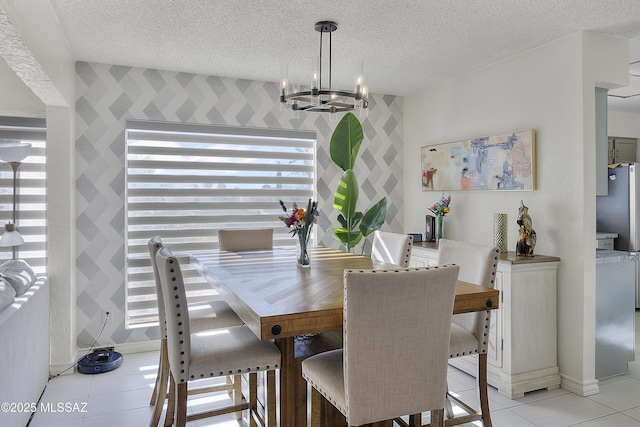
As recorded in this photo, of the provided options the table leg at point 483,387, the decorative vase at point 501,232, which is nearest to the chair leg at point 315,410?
the table leg at point 483,387

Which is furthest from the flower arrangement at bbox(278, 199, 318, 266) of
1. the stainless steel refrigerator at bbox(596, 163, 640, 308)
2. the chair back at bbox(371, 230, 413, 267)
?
the stainless steel refrigerator at bbox(596, 163, 640, 308)

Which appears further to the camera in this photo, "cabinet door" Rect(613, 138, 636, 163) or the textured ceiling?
"cabinet door" Rect(613, 138, 636, 163)

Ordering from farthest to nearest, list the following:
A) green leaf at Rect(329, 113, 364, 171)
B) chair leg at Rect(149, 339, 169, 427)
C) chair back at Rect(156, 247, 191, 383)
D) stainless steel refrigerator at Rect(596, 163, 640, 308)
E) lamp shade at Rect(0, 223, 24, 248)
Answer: stainless steel refrigerator at Rect(596, 163, 640, 308)
green leaf at Rect(329, 113, 364, 171)
lamp shade at Rect(0, 223, 24, 248)
chair leg at Rect(149, 339, 169, 427)
chair back at Rect(156, 247, 191, 383)

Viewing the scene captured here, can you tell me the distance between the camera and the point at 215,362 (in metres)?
2.06

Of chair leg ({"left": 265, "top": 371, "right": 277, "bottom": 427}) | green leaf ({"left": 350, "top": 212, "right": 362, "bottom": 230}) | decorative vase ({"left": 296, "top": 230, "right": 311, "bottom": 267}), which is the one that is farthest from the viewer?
green leaf ({"left": 350, "top": 212, "right": 362, "bottom": 230})

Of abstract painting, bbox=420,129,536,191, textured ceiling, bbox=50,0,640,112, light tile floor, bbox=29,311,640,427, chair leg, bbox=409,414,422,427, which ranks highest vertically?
textured ceiling, bbox=50,0,640,112

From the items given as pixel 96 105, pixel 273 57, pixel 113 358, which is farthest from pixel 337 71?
pixel 113 358

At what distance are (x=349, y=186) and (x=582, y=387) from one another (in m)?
2.43

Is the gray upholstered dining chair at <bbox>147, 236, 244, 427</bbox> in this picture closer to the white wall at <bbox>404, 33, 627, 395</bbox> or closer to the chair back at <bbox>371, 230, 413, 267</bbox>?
the chair back at <bbox>371, 230, 413, 267</bbox>

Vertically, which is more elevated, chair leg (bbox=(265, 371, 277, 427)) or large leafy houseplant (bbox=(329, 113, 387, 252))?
large leafy houseplant (bbox=(329, 113, 387, 252))

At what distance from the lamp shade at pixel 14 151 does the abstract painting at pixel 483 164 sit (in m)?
3.51

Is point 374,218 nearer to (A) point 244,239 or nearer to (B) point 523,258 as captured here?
(A) point 244,239

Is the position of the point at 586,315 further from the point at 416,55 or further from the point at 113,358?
the point at 113,358

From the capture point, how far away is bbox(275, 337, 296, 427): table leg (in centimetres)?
209
